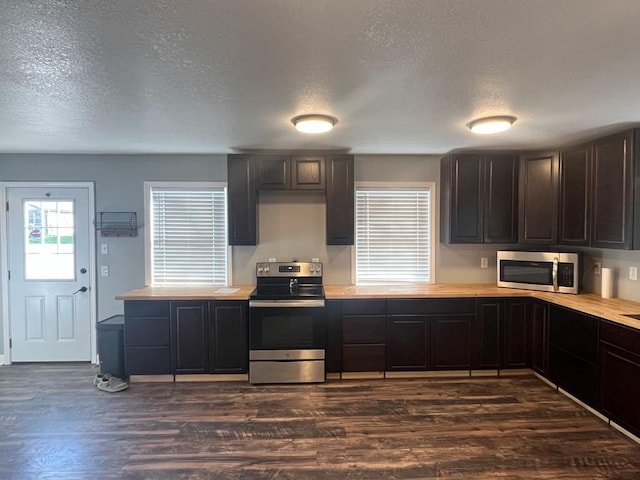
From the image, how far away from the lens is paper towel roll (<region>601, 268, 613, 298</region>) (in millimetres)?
3260

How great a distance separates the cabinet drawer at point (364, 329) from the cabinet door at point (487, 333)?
98cm

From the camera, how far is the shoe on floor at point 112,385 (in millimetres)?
3332

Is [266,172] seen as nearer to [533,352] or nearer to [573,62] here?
[573,62]

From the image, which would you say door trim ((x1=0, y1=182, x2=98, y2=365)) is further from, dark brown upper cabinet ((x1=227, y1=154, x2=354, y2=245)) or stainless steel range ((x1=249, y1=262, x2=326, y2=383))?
stainless steel range ((x1=249, y1=262, x2=326, y2=383))

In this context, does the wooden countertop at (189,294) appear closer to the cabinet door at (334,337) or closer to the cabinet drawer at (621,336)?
the cabinet door at (334,337)

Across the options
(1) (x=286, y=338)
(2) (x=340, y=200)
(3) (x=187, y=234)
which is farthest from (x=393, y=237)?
(3) (x=187, y=234)

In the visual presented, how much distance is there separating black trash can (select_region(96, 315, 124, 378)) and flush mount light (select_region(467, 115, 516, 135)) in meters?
3.87

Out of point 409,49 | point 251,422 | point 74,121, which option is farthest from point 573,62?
point 74,121

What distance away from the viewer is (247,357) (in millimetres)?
3531

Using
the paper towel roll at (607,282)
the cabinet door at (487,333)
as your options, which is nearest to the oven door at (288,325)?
the cabinet door at (487,333)

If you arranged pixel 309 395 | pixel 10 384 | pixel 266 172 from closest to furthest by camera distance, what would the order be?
pixel 309 395 → pixel 10 384 → pixel 266 172

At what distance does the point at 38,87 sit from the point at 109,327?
239cm

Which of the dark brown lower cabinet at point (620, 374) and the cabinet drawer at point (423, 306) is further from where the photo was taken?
the cabinet drawer at point (423, 306)

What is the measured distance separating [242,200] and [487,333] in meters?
2.99
